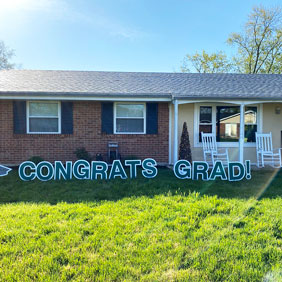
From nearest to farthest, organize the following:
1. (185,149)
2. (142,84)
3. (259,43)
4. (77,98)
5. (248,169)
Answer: (248,169) < (185,149) < (77,98) < (142,84) < (259,43)

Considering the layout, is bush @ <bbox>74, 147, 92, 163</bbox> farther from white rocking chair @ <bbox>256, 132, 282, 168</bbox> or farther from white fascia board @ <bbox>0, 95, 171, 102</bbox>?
white rocking chair @ <bbox>256, 132, 282, 168</bbox>

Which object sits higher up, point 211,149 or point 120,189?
point 211,149

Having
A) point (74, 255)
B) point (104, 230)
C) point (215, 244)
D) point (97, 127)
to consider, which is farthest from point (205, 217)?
point (97, 127)

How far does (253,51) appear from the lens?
24.1 m

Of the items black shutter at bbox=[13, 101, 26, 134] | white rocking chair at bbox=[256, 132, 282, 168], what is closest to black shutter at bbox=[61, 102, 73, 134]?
black shutter at bbox=[13, 101, 26, 134]

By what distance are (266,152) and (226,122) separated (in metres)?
1.63

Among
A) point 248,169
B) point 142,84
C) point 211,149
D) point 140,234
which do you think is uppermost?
point 142,84

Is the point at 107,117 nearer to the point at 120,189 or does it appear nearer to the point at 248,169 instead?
the point at 120,189

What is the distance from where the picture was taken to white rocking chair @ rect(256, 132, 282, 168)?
25.4ft

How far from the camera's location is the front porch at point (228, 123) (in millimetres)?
8172

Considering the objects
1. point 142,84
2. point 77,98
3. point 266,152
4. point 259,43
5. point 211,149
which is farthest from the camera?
point 259,43

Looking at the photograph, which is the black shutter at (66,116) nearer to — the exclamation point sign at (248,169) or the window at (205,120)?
the window at (205,120)

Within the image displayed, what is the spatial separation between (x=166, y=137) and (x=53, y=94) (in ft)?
12.9

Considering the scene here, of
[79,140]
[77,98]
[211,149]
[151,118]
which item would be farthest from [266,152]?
[77,98]
